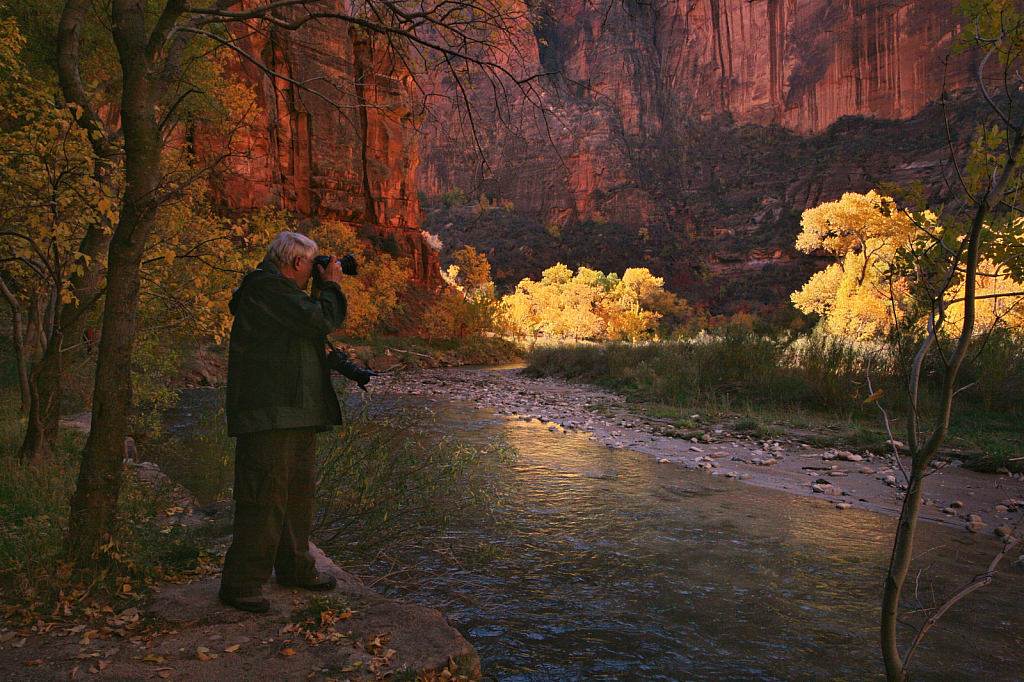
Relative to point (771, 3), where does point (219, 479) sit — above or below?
below

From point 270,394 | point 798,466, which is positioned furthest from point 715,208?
point 270,394

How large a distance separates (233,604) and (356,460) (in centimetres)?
213

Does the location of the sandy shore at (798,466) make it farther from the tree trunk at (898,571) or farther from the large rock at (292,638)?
the large rock at (292,638)

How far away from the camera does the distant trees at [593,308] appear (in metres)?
50.9

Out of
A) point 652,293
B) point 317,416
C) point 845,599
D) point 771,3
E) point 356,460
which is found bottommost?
point 845,599

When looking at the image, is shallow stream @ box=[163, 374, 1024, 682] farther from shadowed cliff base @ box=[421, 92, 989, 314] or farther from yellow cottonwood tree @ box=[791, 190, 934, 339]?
shadowed cliff base @ box=[421, 92, 989, 314]

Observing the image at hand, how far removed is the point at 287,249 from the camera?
3.22 meters

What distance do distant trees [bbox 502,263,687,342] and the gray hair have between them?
40410 mm

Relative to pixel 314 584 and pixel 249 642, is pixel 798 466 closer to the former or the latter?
pixel 314 584

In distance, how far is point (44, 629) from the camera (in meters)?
2.84

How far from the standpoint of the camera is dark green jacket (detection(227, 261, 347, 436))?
303 cm

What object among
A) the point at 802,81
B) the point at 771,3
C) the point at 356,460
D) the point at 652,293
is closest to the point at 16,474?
the point at 356,460

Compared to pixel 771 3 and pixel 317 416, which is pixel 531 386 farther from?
pixel 771 3

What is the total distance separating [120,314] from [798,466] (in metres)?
8.53
